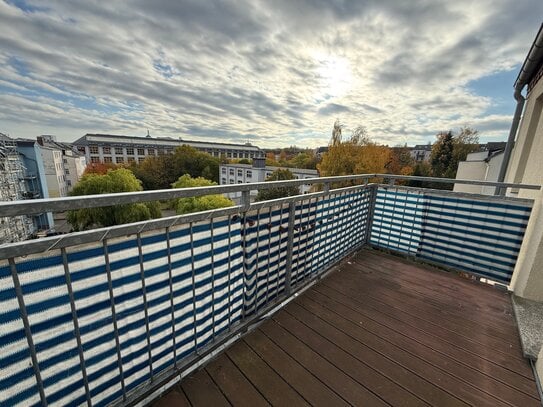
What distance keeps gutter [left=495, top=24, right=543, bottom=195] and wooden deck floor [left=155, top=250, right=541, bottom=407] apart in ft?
9.47

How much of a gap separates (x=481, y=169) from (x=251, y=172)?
33.3m

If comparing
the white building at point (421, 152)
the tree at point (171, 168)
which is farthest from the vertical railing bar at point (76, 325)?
the white building at point (421, 152)

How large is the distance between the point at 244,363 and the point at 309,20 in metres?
6.93

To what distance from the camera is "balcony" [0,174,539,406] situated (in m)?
0.97

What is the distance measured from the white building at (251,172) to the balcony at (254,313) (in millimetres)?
32994

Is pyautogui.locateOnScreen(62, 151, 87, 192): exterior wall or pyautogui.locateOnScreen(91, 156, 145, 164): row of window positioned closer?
pyautogui.locateOnScreen(62, 151, 87, 192): exterior wall

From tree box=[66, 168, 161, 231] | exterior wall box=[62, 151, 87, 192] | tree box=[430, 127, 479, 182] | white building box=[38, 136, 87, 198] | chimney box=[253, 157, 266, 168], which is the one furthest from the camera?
chimney box=[253, 157, 266, 168]

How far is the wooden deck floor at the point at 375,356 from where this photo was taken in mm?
1453

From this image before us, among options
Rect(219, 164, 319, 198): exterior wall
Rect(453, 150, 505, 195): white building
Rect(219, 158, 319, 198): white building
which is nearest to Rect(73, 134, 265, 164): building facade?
Rect(219, 164, 319, 198): exterior wall

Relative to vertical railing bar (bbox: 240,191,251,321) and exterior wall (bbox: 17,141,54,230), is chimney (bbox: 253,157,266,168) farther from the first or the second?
vertical railing bar (bbox: 240,191,251,321)

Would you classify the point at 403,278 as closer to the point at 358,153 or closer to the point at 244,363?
the point at 244,363

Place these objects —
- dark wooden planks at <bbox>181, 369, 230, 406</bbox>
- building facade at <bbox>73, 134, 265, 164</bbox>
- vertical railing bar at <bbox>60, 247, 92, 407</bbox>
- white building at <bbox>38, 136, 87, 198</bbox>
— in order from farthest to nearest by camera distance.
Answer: building facade at <bbox>73, 134, 265, 164</bbox>
white building at <bbox>38, 136, 87, 198</bbox>
dark wooden planks at <bbox>181, 369, 230, 406</bbox>
vertical railing bar at <bbox>60, 247, 92, 407</bbox>

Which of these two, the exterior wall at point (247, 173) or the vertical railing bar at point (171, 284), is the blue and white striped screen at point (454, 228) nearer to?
the vertical railing bar at point (171, 284)

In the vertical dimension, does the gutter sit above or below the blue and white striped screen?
above
